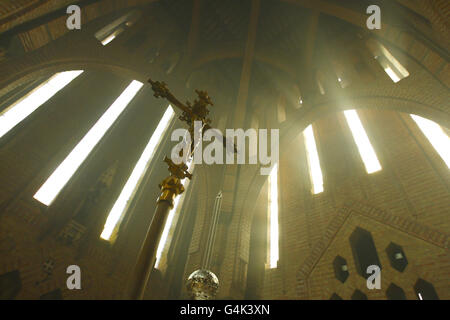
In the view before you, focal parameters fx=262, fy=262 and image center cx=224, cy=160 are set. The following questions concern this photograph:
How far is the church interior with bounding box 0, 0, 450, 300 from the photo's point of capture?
425cm

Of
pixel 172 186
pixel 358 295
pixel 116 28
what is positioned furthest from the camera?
pixel 116 28

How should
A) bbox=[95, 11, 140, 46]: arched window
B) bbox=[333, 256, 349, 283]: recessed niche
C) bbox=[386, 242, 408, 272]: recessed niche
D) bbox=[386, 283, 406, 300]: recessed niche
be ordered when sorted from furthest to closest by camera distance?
bbox=[95, 11, 140, 46]: arched window < bbox=[333, 256, 349, 283]: recessed niche < bbox=[386, 242, 408, 272]: recessed niche < bbox=[386, 283, 406, 300]: recessed niche

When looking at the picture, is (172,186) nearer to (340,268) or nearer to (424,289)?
(340,268)

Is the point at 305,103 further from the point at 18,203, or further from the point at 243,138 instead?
the point at 18,203

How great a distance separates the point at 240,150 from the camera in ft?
22.5

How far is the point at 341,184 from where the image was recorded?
5.87 m

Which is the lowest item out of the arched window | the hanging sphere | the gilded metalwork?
the hanging sphere

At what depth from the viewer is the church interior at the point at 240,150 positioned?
13.9 feet

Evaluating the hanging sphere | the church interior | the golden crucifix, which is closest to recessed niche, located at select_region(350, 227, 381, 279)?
the church interior

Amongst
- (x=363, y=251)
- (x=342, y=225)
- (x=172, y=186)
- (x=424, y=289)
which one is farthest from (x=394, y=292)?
(x=172, y=186)

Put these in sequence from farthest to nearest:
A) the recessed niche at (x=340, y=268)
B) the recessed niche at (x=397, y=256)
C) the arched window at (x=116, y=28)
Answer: the arched window at (x=116, y=28)
the recessed niche at (x=340, y=268)
the recessed niche at (x=397, y=256)

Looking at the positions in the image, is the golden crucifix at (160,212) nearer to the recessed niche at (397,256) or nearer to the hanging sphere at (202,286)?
the hanging sphere at (202,286)

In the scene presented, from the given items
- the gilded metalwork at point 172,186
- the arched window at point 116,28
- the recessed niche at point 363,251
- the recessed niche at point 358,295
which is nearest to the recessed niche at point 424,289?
the recessed niche at point 363,251

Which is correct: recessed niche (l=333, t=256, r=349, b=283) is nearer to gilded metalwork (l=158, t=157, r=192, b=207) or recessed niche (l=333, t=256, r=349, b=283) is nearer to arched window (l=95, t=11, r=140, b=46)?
gilded metalwork (l=158, t=157, r=192, b=207)
